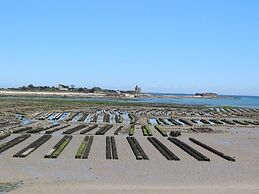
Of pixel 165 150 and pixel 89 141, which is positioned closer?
pixel 165 150

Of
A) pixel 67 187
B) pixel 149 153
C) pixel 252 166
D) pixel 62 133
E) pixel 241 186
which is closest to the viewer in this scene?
pixel 67 187

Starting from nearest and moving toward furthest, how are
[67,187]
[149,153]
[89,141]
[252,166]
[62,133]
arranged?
[67,187] → [252,166] → [149,153] → [89,141] → [62,133]

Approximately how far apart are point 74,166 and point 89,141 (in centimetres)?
940

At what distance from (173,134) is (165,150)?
9.93 meters

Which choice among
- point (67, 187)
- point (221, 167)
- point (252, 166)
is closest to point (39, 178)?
point (67, 187)

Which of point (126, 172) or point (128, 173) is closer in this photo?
point (128, 173)

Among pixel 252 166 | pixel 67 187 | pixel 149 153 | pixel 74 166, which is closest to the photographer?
pixel 67 187

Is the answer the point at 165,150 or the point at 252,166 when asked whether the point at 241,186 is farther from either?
the point at 165,150

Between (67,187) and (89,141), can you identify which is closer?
(67,187)

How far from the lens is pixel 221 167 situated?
25406mm

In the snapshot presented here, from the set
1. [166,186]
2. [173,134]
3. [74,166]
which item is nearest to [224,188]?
[166,186]

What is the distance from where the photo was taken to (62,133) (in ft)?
129

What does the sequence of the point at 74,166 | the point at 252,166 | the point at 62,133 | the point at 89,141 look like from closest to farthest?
the point at 74,166 → the point at 252,166 → the point at 89,141 → the point at 62,133

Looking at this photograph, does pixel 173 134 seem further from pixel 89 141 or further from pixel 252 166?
pixel 252 166
